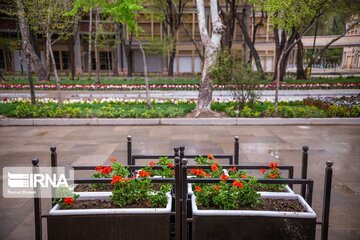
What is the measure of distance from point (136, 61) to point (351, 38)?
1056 inches

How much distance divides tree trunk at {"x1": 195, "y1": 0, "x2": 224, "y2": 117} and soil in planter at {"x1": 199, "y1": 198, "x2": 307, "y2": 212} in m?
8.58

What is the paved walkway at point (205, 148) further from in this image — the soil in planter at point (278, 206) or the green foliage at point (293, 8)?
the green foliage at point (293, 8)

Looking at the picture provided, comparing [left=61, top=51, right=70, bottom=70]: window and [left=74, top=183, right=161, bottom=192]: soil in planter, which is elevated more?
[left=61, top=51, right=70, bottom=70]: window

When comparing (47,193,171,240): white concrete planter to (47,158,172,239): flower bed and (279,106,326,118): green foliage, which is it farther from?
(279,106,326,118): green foliage

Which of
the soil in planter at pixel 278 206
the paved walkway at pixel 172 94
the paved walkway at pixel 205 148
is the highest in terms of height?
the paved walkway at pixel 172 94

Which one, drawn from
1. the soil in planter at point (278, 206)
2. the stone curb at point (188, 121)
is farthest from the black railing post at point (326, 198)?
the stone curb at point (188, 121)

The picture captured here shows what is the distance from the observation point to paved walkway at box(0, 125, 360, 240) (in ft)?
16.0

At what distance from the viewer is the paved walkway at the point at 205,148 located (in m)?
4.89

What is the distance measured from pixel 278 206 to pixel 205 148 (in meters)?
4.69

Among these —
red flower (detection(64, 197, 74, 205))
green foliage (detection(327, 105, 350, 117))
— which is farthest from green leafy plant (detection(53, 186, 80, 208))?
green foliage (detection(327, 105, 350, 117))

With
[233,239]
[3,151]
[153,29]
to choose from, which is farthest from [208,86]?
[153,29]

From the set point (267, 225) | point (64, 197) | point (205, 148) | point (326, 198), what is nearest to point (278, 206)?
point (267, 225)

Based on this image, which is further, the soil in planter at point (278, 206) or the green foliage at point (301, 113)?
the green foliage at point (301, 113)

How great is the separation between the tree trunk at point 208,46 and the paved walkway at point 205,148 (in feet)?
5.41
